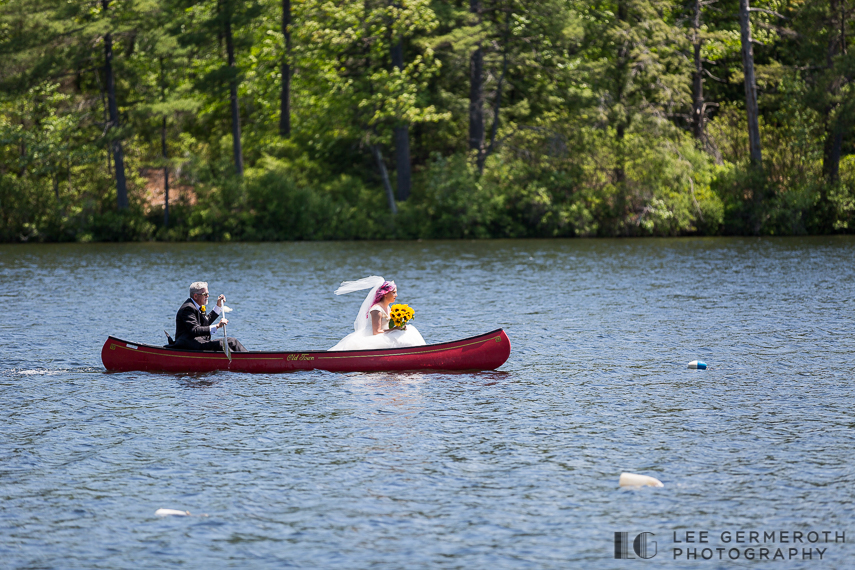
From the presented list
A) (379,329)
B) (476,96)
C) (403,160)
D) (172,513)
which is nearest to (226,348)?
(379,329)

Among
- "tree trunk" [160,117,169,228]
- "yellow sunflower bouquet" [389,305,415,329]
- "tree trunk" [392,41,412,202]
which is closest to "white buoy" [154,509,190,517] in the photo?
"yellow sunflower bouquet" [389,305,415,329]

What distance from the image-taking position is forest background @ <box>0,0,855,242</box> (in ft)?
157

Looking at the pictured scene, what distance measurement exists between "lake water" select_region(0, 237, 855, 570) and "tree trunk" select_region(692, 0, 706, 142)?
30032 millimetres

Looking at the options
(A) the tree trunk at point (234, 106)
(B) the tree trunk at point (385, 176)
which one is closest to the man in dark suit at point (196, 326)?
(B) the tree trunk at point (385, 176)

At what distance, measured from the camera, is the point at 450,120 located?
5481 centimetres

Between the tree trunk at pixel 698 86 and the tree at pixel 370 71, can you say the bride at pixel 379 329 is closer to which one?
the tree at pixel 370 71

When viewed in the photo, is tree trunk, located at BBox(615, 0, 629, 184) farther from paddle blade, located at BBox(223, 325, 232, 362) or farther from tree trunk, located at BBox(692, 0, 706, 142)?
paddle blade, located at BBox(223, 325, 232, 362)

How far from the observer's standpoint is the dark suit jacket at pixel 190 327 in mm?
15883

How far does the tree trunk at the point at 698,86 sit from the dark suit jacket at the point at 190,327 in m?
40.1

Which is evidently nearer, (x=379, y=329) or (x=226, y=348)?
(x=226, y=348)

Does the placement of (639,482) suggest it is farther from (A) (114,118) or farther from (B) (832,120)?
(A) (114,118)

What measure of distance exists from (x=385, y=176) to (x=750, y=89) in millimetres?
19690

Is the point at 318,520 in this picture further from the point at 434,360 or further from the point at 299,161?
the point at 299,161

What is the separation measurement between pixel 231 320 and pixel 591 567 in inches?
627
